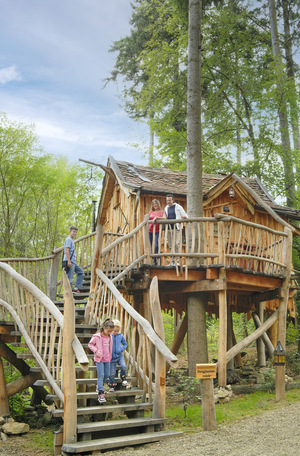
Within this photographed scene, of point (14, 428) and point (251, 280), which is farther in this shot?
point (251, 280)

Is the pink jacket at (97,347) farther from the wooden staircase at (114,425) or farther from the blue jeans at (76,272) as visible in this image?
the blue jeans at (76,272)

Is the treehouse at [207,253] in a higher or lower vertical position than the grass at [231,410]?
higher

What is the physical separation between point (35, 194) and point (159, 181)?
27.6 feet

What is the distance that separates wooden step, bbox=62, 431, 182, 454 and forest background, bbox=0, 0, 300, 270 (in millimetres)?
12266

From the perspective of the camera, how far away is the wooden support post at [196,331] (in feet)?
35.5

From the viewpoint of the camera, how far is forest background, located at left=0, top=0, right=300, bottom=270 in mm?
19438

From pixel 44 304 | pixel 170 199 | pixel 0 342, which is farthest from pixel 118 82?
pixel 44 304

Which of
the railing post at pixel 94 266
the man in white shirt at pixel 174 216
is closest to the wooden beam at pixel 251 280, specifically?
the man in white shirt at pixel 174 216

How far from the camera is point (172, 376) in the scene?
14836mm

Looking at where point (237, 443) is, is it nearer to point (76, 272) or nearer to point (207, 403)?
point (207, 403)

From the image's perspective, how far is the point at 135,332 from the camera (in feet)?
25.6

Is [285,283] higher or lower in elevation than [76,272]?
lower

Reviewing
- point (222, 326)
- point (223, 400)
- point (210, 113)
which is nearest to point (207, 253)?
point (222, 326)

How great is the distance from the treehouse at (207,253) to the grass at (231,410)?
2.54ft
